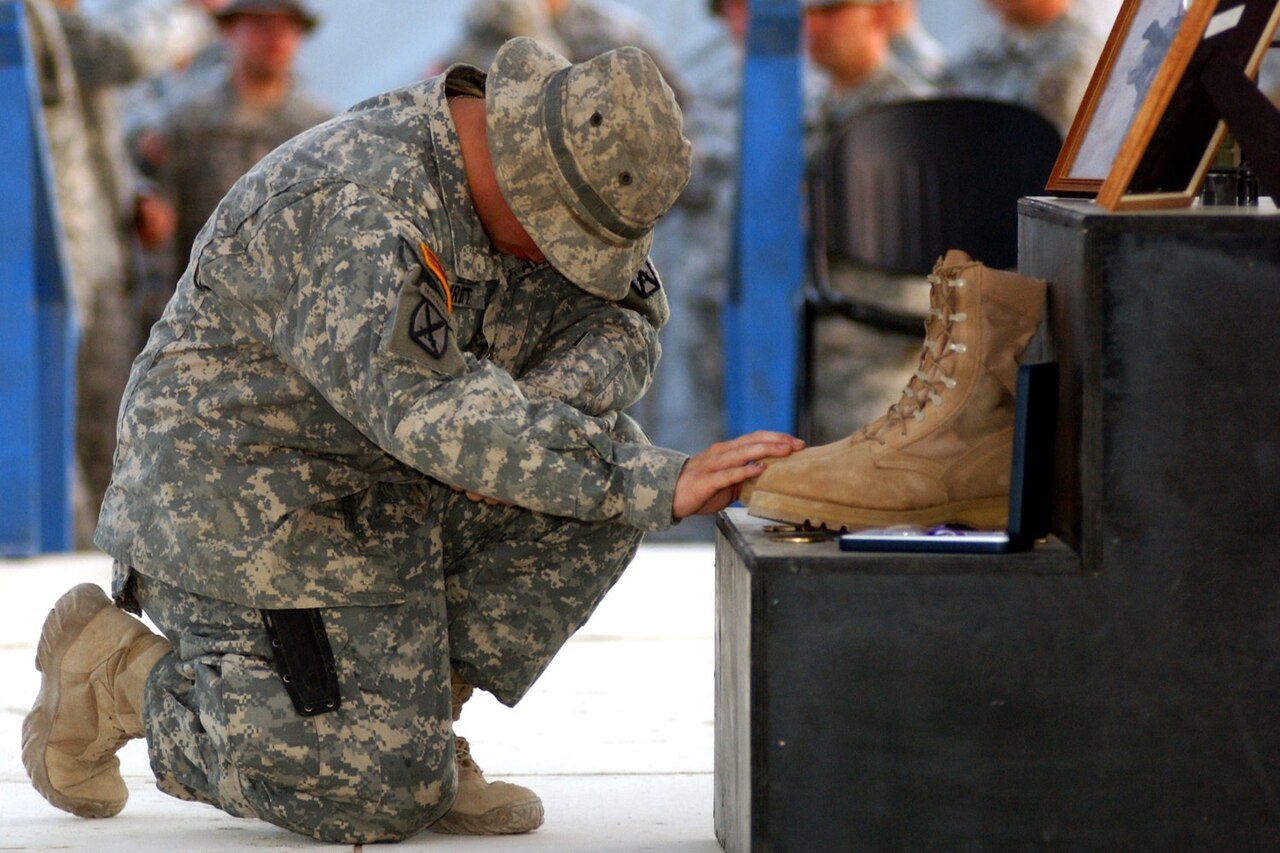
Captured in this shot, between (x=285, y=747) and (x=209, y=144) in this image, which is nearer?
(x=285, y=747)

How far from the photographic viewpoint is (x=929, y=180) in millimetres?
4324

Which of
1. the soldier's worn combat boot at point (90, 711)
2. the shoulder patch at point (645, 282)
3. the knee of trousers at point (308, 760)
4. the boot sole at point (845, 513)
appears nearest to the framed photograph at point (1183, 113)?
the boot sole at point (845, 513)

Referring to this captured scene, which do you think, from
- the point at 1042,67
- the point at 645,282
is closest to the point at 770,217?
the point at 1042,67

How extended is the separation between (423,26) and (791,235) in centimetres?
244

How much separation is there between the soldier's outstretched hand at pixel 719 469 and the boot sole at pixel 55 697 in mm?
789

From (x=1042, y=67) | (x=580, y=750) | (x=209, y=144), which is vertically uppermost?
(x=1042, y=67)

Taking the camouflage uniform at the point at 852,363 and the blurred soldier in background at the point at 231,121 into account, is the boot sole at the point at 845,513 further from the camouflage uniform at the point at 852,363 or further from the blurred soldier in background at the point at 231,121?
the blurred soldier in background at the point at 231,121

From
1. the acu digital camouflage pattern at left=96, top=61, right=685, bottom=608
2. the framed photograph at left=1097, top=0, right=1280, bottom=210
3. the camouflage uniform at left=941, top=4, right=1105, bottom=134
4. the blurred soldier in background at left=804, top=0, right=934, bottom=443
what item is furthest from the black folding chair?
the framed photograph at left=1097, top=0, right=1280, bottom=210

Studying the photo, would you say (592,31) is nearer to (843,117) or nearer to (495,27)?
(495,27)

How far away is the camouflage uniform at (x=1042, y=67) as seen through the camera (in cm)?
537

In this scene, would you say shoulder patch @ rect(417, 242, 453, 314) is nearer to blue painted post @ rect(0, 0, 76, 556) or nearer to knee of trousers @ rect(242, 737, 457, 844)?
knee of trousers @ rect(242, 737, 457, 844)

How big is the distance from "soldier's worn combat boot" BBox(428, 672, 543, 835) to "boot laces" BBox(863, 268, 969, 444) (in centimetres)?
59

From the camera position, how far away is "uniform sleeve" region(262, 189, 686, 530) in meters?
1.79

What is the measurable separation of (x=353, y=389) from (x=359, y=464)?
270mm
